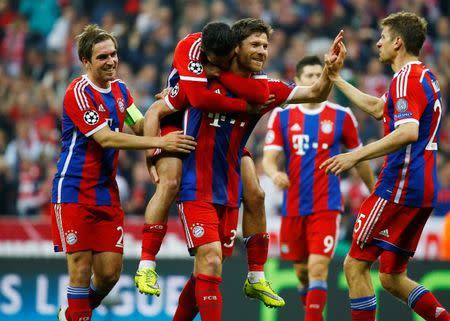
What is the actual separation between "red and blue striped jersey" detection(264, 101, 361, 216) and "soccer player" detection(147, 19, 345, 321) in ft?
6.70

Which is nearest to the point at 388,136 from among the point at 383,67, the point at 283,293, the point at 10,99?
the point at 283,293

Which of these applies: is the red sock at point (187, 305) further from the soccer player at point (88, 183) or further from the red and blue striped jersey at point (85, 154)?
the red and blue striped jersey at point (85, 154)

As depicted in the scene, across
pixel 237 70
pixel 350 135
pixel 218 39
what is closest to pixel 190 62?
pixel 218 39

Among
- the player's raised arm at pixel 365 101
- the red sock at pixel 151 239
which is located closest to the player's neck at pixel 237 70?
the player's raised arm at pixel 365 101

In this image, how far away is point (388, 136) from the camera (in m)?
7.34

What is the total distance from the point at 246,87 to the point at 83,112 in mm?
1266

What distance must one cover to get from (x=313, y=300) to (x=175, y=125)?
2503 millimetres

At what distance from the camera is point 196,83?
7406mm

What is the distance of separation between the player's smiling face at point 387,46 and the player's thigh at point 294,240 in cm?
249

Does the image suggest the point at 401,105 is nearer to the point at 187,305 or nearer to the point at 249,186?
the point at 249,186

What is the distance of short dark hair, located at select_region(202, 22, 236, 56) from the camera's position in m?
7.29

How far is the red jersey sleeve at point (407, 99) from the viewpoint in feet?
24.4

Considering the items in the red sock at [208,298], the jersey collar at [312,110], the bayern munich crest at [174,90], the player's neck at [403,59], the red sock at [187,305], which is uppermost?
the player's neck at [403,59]

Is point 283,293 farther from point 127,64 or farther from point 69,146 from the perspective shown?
point 127,64
